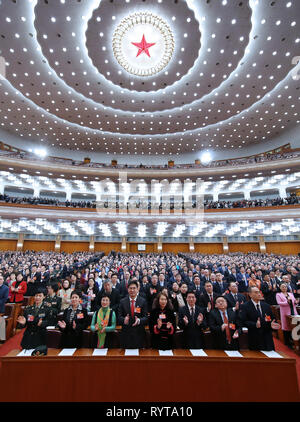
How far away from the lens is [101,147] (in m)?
23.7

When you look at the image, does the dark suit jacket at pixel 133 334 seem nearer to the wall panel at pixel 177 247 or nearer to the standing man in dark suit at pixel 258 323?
the standing man in dark suit at pixel 258 323

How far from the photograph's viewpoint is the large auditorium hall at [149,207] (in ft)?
6.40

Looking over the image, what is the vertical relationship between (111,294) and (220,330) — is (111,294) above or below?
above

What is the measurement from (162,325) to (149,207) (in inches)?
638

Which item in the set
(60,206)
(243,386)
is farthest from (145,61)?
(243,386)

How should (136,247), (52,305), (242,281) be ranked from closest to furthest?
1. (52,305)
2. (242,281)
3. (136,247)

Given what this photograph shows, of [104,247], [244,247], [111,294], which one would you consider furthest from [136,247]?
[111,294]

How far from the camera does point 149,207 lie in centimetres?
1884

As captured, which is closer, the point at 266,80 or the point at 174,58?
the point at 174,58

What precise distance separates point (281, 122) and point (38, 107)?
2166 centimetres

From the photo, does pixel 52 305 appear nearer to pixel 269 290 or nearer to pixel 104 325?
pixel 104 325

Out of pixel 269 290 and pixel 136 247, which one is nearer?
pixel 269 290

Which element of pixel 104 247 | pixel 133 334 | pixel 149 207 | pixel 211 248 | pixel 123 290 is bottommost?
pixel 133 334

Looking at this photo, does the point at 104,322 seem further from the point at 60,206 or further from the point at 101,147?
the point at 101,147
